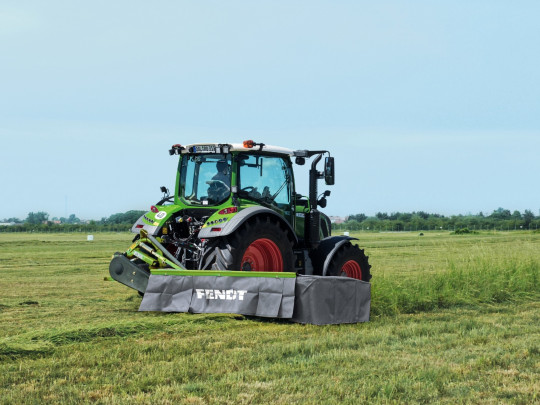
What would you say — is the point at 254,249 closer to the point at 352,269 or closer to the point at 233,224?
the point at 233,224

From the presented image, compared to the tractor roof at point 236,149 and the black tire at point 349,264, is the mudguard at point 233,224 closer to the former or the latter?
the tractor roof at point 236,149

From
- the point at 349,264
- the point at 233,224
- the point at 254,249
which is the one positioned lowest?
the point at 349,264

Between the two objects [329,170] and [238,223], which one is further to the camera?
[329,170]

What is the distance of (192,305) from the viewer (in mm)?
9328

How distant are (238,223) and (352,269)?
2.55m

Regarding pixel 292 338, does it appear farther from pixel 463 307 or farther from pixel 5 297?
pixel 5 297

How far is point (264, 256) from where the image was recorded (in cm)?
977

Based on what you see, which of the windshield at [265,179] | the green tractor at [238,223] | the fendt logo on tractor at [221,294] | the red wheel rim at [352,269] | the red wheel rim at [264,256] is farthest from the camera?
the red wheel rim at [352,269]

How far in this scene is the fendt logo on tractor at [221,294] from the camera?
8.95m

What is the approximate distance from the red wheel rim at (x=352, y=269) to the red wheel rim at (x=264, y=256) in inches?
54.2

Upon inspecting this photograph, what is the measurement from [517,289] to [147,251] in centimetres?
714

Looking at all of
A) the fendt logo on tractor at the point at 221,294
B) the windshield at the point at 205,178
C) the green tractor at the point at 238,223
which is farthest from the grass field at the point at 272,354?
the windshield at the point at 205,178

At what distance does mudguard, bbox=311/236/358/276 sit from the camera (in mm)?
10289

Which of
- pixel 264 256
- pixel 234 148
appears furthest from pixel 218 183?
pixel 264 256
